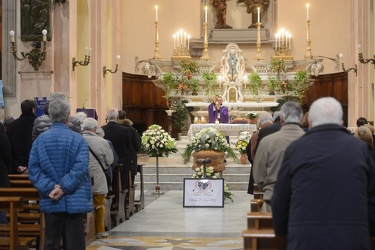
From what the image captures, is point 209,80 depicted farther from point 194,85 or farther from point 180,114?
point 180,114

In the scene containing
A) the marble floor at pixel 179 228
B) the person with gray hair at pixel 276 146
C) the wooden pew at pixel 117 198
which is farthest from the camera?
the wooden pew at pixel 117 198

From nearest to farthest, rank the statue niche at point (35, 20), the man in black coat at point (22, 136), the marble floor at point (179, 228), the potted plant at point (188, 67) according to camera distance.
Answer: the marble floor at point (179, 228) < the man in black coat at point (22, 136) < the statue niche at point (35, 20) < the potted plant at point (188, 67)

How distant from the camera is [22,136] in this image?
409 inches

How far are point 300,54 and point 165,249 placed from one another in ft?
61.7

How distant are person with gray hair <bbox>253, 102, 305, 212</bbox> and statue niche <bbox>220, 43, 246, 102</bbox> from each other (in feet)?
55.8

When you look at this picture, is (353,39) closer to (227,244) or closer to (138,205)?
(138,205)

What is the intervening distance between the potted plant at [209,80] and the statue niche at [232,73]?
0.35 metres

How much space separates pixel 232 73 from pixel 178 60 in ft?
6.79

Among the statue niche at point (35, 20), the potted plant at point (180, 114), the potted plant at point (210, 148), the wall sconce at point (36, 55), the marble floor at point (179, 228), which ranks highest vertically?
the statue niche at point (35, 20)

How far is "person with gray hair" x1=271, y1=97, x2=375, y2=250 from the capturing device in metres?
4.38

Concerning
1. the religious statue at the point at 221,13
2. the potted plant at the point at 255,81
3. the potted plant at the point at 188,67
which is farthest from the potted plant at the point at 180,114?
the religious statue at the point at 221,13

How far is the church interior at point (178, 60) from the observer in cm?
1623

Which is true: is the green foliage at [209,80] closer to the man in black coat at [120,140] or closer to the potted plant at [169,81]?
the potted plant at [169,81]

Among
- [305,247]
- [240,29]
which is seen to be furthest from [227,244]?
[240,29]
